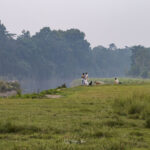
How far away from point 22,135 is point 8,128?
0.64 metres

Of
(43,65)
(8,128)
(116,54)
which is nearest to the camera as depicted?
(8,128)

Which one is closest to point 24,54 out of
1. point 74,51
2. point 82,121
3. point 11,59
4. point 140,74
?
point 11,59

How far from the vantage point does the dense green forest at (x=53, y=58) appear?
11388 centimetres

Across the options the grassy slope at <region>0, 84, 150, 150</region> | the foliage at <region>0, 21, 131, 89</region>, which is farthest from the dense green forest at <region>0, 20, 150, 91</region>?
the grassy slope at <region>0, 84, 150, 150</region>

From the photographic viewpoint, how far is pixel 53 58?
13225 centimetres

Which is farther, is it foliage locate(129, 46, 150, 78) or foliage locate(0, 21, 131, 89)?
foliage locate(0, 21, 131, 89)

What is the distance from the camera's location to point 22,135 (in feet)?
25.1

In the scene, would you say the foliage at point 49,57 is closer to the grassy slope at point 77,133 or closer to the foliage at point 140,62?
the foliage at point 140,62

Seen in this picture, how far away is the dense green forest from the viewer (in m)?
114

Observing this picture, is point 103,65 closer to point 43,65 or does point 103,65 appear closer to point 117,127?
point 43,65

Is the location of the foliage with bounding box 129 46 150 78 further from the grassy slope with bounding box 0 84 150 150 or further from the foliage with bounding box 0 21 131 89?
the grassy slope with bounding box 0 84 150 150

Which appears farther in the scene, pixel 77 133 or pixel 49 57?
pixel 49 57

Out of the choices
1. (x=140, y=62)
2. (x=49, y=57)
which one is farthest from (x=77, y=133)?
(x=49, y=57)

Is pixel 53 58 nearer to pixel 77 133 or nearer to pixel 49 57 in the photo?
pixel 49 57
